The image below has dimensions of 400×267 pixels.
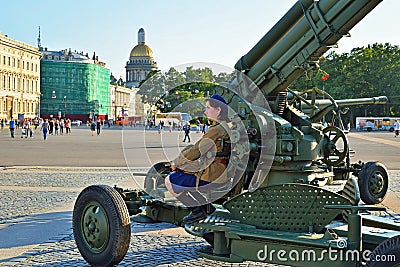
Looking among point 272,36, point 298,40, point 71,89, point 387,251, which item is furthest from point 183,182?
point 71,89

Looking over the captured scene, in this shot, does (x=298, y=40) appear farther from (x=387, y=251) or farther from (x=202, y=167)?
(x=387, y=251)

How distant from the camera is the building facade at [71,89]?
107 m

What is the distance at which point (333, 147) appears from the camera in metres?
10.5

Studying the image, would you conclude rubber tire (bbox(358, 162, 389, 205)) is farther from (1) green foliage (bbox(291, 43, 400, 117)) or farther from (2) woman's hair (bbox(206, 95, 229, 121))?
(1) green foliage (bbox(291, 43, 400, 117))

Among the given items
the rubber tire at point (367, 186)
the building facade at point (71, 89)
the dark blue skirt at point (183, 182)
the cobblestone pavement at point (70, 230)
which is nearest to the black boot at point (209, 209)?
the dark blue skirt at point (183, 182)

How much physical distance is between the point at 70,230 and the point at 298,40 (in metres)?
4.55

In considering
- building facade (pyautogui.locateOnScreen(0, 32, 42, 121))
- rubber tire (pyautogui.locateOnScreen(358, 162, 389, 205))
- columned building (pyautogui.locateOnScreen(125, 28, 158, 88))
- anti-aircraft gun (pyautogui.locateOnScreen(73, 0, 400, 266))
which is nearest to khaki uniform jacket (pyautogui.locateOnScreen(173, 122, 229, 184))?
anti-aircraft gun (pyautogui.locateOnScreen(73, 0, 400, 266))

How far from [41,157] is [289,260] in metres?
20.0

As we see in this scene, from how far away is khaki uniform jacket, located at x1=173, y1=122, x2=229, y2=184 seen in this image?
6707 mm

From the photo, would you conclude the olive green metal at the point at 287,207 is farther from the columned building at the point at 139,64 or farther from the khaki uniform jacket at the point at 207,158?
the columned building at the point at 139,64

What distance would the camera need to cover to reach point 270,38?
9039mm

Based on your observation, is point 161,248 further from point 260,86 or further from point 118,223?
point 260,86

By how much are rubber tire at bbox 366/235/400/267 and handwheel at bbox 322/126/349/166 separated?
544 cm

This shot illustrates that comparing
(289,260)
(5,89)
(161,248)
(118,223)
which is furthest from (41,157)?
(5,89)
